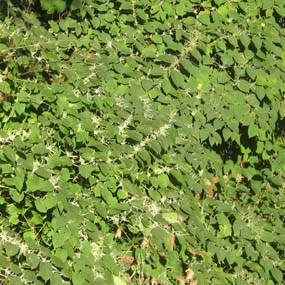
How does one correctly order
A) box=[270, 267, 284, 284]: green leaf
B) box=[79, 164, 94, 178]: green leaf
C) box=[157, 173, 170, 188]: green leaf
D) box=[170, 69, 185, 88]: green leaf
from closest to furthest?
box=[79, 164, 94, 178]: green leaf < box=[157, 173, 170, 188]: green leaf < box=[270, 267, 284, 284]: green leaf < box=[170, 69, 185, 88]: green leaf

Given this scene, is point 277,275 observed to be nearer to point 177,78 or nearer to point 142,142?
point 142,142

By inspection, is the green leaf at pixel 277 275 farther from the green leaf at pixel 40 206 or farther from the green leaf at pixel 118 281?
the green leaf at pixel 40 206

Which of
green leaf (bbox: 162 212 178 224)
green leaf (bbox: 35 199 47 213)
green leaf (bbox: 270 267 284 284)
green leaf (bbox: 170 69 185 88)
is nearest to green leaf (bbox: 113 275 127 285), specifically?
green leaf (bbox: 162 212 178 224)

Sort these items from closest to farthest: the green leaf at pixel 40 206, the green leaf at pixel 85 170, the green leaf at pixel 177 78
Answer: the green leaf at pixel 40 206, the green leaf at pixel 85 170, the green leaf at pixel 177 78

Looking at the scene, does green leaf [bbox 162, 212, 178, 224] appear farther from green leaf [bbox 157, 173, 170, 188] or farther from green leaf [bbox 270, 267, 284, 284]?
green leaf [bbox 270, 267, 284, 284]

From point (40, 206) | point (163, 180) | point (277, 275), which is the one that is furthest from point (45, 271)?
point (277, 275)

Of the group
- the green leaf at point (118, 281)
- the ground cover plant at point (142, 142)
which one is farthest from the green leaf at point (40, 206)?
the green leaf at point (118, 281)

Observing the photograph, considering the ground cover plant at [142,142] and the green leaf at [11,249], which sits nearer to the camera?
the green leaf at [11,249]

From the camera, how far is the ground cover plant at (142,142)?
9.66ft

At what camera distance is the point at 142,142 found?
331 cm

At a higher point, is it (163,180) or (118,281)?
(163,180)

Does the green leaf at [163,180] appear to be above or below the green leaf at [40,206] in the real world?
below

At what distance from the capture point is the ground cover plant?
295cm

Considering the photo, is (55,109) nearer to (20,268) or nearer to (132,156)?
(132,156)
